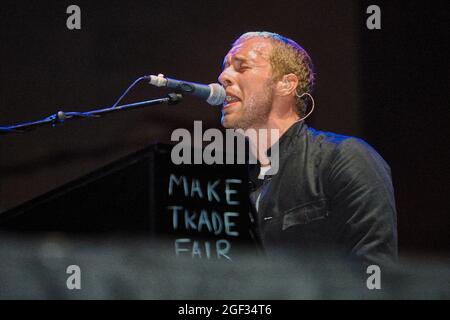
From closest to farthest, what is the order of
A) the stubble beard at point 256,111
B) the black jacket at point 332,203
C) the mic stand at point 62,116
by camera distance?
1. the mic stand at point 62,116
2. the black jacket at point 332,203
3. the stubble beard at point 256,111

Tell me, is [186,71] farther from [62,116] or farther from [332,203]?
[62,116]

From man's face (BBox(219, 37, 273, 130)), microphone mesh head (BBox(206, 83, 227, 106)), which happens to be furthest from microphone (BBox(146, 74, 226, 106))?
man's face (BBox(219, 37, 273, 130))

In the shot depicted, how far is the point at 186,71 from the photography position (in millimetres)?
3094

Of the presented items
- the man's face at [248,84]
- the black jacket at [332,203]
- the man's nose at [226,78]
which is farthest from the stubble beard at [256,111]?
the black jacket at [332,203]

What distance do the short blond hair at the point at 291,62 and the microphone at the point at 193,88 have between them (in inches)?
30.3

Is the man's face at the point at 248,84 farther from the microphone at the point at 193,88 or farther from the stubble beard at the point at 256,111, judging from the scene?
the microphone at the point at 193,88

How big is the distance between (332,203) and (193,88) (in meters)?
0.75

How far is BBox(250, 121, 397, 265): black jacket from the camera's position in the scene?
2.45 meters

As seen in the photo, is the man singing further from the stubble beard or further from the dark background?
the dark background

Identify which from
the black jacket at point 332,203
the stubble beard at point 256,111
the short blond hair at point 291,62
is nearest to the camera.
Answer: the black jacket at point 332,203

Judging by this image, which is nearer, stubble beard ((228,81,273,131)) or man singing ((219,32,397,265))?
man singing ((219,32,397,265))

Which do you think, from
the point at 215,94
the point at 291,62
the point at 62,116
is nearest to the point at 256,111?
the point at 291,62

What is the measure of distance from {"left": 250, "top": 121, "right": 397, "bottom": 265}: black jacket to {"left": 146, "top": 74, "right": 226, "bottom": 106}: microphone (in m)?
0.59

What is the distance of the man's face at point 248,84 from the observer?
9.05 ft
